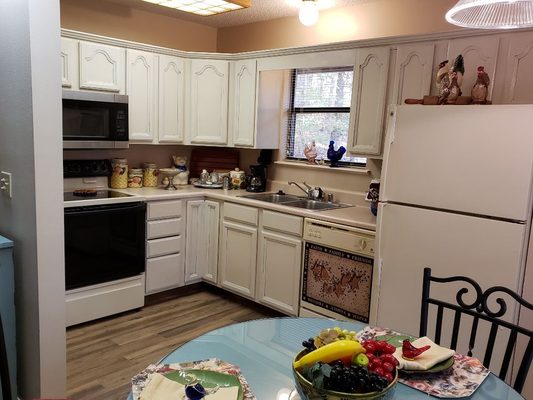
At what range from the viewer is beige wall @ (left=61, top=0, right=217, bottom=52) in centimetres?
365

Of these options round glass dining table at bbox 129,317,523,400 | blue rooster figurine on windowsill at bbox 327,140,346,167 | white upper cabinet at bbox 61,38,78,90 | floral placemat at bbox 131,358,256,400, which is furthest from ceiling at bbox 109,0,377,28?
floral placemat at bbox 131,358,256,400

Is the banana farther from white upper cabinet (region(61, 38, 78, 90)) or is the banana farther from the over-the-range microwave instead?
white upper cabinet (region(61, 38, 78, 90))

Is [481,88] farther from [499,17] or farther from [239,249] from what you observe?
[239,249]

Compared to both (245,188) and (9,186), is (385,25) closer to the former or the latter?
(245,188)

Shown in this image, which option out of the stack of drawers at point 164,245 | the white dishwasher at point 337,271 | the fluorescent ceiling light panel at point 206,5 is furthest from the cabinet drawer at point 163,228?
the fluorescent ceiling light panel at point 206,5

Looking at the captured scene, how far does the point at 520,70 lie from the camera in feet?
8.23

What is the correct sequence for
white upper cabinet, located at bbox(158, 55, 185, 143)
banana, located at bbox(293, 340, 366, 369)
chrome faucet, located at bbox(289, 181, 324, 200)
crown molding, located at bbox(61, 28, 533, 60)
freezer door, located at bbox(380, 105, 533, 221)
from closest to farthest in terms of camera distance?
banana, located at bbox(293, 340, 366, 369), freezer door, located at bbox(380, 105, 533, 221), crown molding, located at bbox(61, 28, 533, 60), chrome faucet, located at bbox(289, 181, 324, 200), white upper cabinet, located at bbox(158, 55, 185, 143)

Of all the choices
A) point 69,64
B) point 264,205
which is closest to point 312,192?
point 264,205

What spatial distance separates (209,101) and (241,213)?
1134 mm

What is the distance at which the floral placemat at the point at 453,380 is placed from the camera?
4.11 feet

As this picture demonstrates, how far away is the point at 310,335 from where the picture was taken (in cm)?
166

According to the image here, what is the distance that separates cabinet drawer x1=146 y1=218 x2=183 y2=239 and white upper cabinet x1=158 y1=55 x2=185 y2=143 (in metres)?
0.76

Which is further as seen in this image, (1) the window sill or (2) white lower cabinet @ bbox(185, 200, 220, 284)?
(2) white lower cabinet @ bbox(185, 200, 220, 284)

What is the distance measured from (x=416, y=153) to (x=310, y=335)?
1.18 metres
